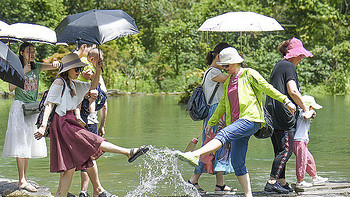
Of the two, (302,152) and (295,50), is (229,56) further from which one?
(302,152)

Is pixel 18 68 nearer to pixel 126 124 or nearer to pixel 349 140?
pixel 349 140

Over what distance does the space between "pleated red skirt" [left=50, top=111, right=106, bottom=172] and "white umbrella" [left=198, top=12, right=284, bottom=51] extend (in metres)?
2.46

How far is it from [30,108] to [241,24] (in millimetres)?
2829

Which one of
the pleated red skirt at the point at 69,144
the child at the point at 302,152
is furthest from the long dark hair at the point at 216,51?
the pleated red skirt at the point at 69,144

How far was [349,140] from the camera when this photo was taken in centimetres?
1098

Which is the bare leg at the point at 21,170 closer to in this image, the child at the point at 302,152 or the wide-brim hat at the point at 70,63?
the wide-brim hat at the point at 70,63

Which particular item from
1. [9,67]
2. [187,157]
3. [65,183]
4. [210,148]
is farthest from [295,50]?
[9,67]

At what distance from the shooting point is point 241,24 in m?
7.17

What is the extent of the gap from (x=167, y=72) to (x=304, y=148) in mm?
21428

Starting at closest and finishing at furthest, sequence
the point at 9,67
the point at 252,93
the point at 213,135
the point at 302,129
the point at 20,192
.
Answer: the point at 9,67 → the point at 252,93 → the point at 20,192 → the point at 213,135 → the point at 302,129

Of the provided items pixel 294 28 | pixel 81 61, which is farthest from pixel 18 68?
pixel 294 28

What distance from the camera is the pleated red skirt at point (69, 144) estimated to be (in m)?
5.46

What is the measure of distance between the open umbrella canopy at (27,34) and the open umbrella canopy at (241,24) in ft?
6.59

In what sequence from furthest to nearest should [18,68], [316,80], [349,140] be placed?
[316,80] < [349,140] < [18,68]
